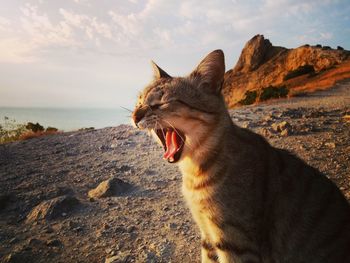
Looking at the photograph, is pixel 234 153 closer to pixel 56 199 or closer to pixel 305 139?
pixel 56 199

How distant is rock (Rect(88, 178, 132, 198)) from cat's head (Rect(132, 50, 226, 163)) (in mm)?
2548

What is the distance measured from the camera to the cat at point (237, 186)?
2.63m

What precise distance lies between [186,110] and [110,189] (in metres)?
2.95

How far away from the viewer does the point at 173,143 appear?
9.73 ft

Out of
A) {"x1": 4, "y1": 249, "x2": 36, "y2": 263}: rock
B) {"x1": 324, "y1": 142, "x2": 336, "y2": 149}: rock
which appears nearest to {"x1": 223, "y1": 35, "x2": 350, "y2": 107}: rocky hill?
{"x1": 324, "y1": 142, "x2": 336, "y2": 149}: rock

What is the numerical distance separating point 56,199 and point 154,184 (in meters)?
1.73

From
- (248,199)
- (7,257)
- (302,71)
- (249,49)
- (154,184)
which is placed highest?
(249,49)

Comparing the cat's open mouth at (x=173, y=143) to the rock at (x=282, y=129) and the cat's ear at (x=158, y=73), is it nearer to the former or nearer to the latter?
the cat's ear at (x=158, y=73)

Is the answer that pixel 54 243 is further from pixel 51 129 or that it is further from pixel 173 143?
pixel 51 129

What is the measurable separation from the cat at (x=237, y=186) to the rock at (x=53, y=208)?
2556mm

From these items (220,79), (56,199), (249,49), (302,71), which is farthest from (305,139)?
(249,49)

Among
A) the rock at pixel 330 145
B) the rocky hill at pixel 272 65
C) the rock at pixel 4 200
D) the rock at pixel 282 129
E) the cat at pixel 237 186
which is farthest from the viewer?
the rocky hill at pixel 272 65

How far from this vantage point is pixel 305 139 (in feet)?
23.3

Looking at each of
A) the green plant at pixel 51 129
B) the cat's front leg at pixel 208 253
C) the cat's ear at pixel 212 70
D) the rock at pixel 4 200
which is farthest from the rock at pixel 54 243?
the green plant at pixel 51 129
